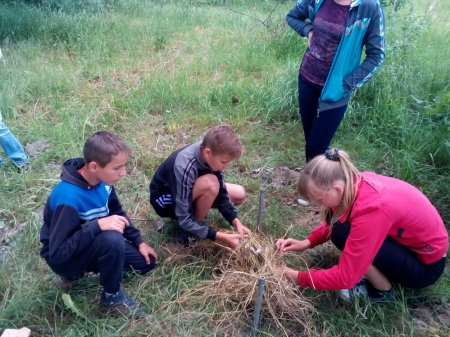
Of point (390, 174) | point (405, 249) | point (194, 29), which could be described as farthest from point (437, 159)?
point (194, 29)

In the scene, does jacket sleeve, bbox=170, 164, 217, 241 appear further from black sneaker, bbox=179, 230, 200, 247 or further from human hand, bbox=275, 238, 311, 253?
human hand, bbox=275, 238, 311, 253

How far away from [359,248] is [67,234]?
1.40m

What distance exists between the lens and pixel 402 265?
87.0 inches

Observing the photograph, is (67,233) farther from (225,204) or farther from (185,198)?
(225,204)

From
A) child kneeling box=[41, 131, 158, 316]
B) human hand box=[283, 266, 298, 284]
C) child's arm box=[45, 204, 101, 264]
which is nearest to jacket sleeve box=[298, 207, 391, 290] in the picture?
human hand box=[283, 266, 298, 284]

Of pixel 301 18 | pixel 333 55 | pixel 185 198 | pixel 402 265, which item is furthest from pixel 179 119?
pixel 402 265

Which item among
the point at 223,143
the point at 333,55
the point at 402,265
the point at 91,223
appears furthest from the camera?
the point at 333,55

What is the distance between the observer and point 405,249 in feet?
7.29

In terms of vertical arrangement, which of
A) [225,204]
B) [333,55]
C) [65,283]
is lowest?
[65,283]

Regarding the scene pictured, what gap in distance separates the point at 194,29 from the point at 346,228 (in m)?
5.50

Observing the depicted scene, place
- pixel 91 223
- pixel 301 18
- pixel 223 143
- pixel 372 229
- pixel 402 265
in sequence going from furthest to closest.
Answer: pixel 301 18, pixel 223 143, pixel 402 265, pixel 91 223, pixel 372 229

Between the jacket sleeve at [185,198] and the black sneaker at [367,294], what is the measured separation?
2.70ft

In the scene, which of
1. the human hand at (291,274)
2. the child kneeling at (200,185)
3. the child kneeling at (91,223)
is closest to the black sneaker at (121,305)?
the child kneeling at (91,223)

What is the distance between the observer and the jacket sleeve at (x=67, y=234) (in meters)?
2.02
